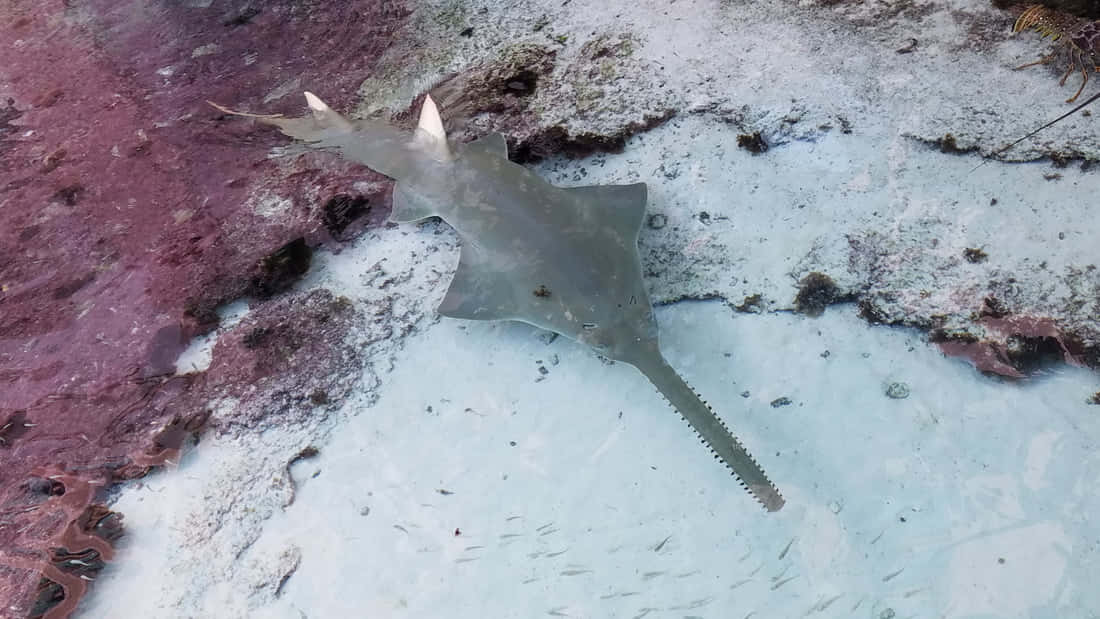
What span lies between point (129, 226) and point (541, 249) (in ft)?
9.07

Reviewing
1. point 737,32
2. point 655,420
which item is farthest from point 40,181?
point 737,32

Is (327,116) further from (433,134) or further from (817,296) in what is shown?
(817,296)

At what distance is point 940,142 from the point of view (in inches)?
151

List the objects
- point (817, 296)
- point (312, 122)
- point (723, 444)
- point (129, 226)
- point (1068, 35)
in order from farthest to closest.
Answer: point (312, 122)
point (129, 226)
point (1068, 35)
point (817, 296)
point (723, 444)

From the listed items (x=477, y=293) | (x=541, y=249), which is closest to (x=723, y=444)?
(x=541, y=249)

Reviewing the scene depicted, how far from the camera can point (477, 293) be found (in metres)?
3.32

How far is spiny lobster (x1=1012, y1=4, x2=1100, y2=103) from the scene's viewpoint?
3.81 meters

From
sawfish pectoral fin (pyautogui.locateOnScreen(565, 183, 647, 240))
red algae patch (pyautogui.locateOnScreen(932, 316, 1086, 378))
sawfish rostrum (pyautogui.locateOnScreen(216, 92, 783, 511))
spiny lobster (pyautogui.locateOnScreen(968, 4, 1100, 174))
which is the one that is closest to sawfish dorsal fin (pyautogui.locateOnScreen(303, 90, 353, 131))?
sawfish rostrum (pyautogui.locateOnScreen(216, 92, 783, 511))

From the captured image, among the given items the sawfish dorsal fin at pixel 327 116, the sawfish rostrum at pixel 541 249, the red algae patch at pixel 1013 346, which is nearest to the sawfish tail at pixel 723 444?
the sawfish rostrum at pixel 541 249

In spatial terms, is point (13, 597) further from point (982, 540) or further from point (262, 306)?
point (982, 540)

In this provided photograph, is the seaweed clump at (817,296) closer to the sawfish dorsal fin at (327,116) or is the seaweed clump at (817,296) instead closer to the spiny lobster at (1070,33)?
the spiny lobster at (1070,33)

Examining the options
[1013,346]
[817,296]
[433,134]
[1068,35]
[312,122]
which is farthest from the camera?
[312,122]

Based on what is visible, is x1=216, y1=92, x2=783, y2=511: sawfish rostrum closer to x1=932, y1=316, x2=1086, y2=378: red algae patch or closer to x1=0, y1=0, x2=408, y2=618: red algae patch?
x1=0, y1=0, x2=408, y2=618: red algae patch

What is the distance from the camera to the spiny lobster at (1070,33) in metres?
3.81
